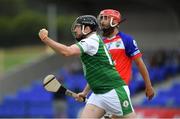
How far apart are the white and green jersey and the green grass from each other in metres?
36.5

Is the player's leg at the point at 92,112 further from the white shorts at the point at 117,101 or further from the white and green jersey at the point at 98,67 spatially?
the white and green jersey at the point at 98,67

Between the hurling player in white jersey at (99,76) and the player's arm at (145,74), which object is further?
the player's arm at (145,74)

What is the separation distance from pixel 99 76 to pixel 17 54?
38.9 metres

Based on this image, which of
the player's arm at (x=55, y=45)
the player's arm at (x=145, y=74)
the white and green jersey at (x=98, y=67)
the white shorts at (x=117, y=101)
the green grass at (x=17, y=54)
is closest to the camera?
the player's arm at (x=55, y=45)

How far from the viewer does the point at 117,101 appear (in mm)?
7988

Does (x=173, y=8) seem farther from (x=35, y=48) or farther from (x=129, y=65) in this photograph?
(x=35, y=48)

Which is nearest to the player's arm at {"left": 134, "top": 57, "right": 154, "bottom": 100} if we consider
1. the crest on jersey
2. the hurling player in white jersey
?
the hurling player in white jersey

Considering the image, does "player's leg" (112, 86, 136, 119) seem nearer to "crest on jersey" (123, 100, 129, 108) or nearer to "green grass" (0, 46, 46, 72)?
"crest on jersey" (123, 100, 129, 108)

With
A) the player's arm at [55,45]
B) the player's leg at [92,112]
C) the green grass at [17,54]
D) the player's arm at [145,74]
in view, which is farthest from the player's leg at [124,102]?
the green grass at [17,54]

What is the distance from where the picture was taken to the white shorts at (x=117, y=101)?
7980mm

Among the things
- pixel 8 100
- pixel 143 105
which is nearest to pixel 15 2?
pixel 8 100

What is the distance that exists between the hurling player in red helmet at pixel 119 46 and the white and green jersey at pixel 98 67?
70 centimetres

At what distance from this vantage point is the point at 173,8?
2298 centimetres

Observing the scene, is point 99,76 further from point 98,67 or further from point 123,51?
point 123,51
